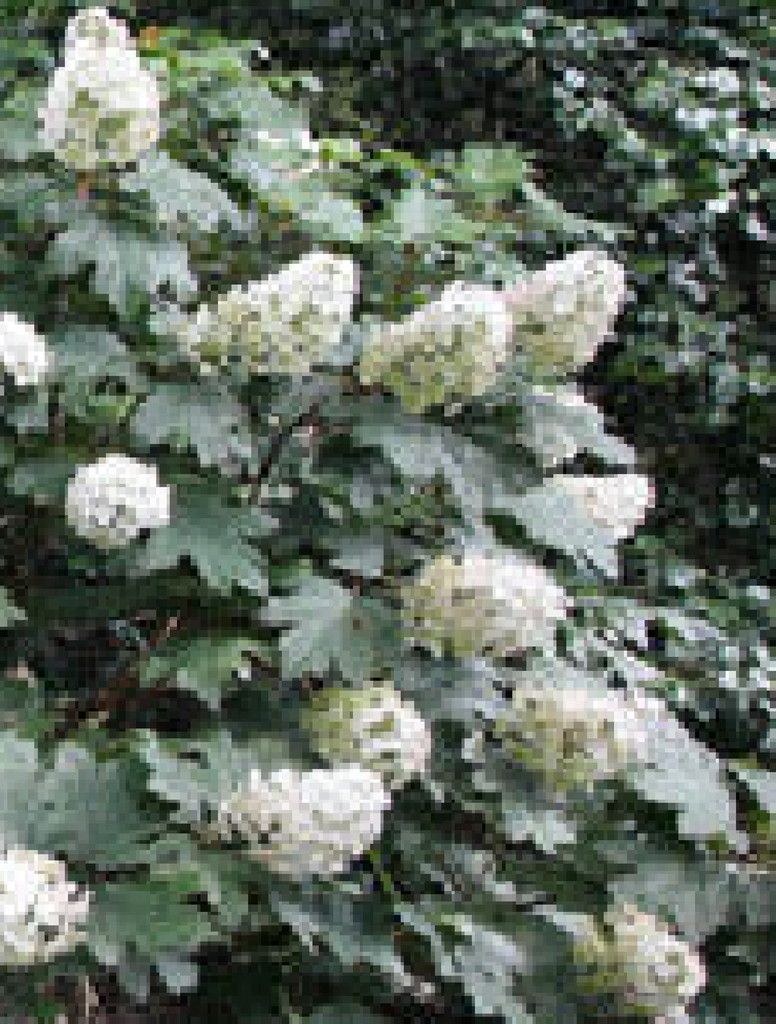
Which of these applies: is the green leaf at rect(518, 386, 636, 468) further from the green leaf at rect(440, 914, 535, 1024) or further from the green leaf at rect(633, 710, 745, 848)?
the green leaf at rect(440, 914, 535, 1024)

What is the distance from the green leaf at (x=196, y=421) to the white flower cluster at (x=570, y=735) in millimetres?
637

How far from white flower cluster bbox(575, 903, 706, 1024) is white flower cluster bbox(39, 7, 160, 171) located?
1530mm

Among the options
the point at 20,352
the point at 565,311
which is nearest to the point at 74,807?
the point at 20,352

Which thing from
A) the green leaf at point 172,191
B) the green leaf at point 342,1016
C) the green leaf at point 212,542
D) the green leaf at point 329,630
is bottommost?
the green leaf at point 342,1016

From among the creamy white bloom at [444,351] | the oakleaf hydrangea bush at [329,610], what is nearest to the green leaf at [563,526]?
the oakleaf hydrangea bush at [329,610]

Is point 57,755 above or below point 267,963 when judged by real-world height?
above

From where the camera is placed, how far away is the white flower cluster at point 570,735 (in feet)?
7.91

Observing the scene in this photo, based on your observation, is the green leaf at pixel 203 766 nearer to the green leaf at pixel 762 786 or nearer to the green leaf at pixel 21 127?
the green leaf at pixel 762 786

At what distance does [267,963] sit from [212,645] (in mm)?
610

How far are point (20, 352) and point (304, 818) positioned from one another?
2.98 ft

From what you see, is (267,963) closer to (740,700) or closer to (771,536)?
(740,700)

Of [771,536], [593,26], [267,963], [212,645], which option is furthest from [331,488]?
[593,26]

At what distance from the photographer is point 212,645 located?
2.42 meters

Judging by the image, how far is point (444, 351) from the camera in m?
2.38
